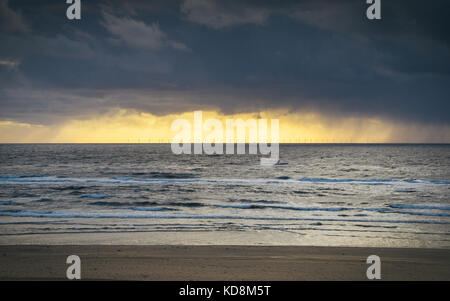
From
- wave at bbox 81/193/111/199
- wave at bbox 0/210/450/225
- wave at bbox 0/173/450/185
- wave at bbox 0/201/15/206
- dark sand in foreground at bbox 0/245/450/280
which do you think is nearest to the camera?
dark sand in foreground at bbox 0/245/450/280

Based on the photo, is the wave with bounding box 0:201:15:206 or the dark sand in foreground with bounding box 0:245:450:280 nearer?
the dark sand in foreground with bounding box 0:245:450:280

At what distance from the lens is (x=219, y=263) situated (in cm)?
873

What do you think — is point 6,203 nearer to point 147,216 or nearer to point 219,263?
point 147,216

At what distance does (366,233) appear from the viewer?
1310 cm

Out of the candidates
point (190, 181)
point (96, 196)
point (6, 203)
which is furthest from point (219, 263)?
point (190, 181)

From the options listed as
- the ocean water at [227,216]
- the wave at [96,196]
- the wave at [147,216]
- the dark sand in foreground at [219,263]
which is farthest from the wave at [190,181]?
the dark sand in foreground at [219,263]

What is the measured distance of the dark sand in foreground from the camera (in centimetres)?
779

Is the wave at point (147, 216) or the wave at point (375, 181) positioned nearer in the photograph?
the wave at point (147, 216)

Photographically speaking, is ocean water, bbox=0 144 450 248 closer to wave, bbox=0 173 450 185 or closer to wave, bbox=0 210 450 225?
wave, bbox=0 210 450 225

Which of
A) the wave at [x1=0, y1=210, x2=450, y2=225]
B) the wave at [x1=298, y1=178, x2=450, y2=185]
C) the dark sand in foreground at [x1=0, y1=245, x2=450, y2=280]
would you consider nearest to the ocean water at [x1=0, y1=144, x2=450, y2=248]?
the wave at [x1=0, y1=210, x2=450, y2=225]

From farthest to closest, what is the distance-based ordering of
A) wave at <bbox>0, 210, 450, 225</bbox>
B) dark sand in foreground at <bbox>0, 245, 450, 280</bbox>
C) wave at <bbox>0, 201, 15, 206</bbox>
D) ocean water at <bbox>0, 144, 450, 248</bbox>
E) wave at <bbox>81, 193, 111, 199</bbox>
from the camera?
1. wave at <bbox>81, 193, 111, 199</bbox>
2. wave at <bbox>0, 201, 15, 206</bbox>
3. wave at <bbox>0, 210, 450, 225</bbox>
4. ocean water at <bbox>0, 144, 450, 248</bbox>
5. dark sand in foreground at <bbox>0, 245, 450, 280</bbox>

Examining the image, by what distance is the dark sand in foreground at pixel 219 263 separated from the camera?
779 centimetres

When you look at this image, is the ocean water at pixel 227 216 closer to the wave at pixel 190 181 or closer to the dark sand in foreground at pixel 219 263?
the dark sand in foreground at pixel 219 263
